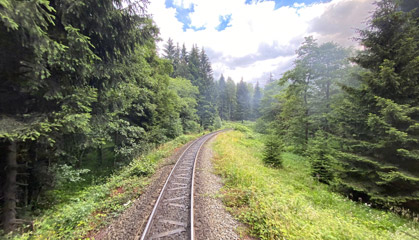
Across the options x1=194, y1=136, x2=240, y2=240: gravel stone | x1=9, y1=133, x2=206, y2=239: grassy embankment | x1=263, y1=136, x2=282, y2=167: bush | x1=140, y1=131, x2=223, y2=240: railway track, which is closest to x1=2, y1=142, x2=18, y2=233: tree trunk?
x1=9, y1=133, x2=206, y2=239: grassy embankment

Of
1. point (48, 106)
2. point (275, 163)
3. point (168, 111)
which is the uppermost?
point (168, 111)

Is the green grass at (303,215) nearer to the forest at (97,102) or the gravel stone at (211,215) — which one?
the gravel stone at (211,215)

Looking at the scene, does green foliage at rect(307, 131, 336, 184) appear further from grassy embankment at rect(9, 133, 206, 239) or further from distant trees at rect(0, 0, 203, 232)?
distant trees at rect(0, 0, 203, 232)

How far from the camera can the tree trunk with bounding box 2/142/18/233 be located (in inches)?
167

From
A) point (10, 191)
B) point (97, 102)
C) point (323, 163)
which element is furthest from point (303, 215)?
point (10, 191)

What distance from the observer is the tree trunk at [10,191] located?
4242 mm

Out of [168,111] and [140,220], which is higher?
[168,111]

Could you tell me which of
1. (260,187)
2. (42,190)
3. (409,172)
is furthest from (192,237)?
(409,172)

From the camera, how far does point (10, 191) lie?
440cm

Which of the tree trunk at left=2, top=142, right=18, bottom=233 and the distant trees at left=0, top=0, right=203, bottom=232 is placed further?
the tree trunk at left=2, top=142, right=18, bottom=233

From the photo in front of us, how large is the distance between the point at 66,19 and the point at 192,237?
6.72 m

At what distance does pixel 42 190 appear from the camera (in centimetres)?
627

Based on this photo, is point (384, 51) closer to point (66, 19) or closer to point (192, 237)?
point (192, 237)

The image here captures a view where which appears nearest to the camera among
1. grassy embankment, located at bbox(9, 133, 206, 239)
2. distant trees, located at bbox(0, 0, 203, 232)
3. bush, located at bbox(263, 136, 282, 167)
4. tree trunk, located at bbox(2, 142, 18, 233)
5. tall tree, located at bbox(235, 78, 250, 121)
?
distant trees, located at bbox(0, 0, 203, 232)
